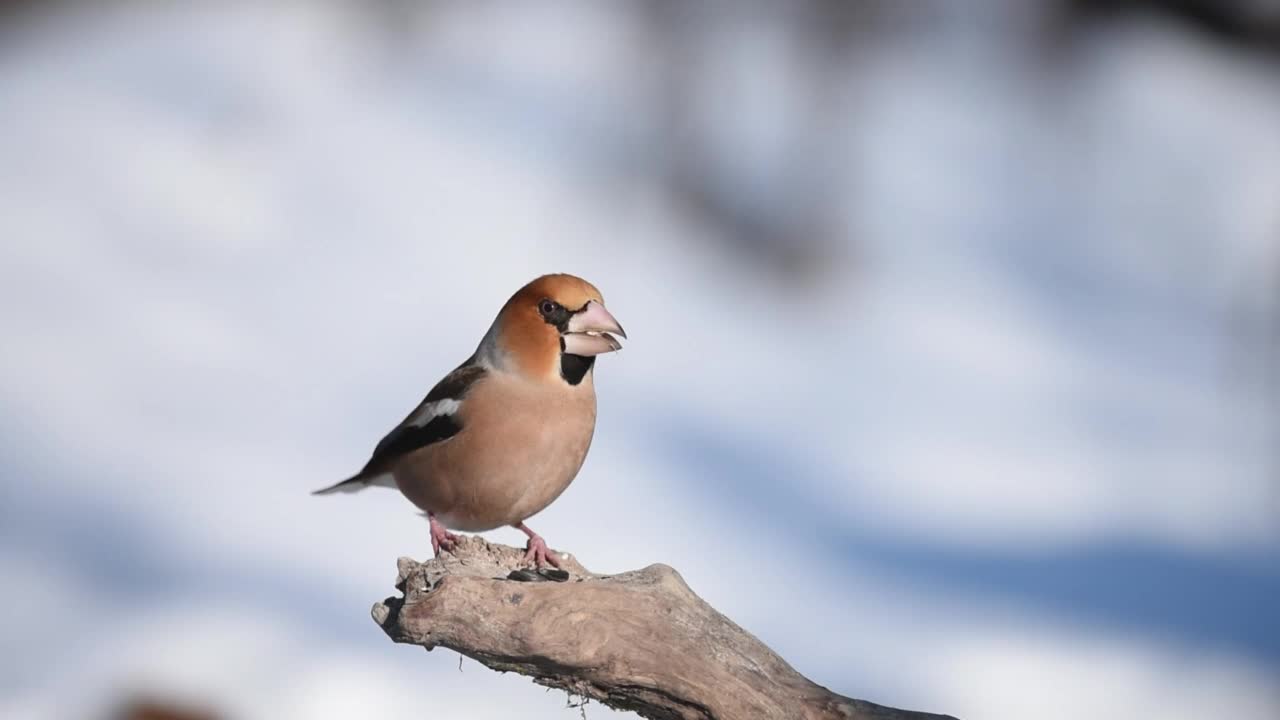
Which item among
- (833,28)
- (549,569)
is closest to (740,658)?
(549,569)

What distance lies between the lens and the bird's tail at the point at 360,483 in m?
3.03

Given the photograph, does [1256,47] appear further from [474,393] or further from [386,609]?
[386,609]

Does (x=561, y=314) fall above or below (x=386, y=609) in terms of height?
above

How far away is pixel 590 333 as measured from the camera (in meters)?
2.69

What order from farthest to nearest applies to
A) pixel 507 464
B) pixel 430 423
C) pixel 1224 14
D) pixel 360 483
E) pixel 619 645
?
1. pixel 360 483
2. pixel 430 423
3. pixel 507 464
4. pixel 619 645
5. pixel 1224 14

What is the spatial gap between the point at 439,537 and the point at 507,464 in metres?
0.32

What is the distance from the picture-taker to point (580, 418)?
2.70 metres

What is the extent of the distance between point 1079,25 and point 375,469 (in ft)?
6.66

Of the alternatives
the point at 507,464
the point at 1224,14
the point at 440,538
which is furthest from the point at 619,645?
the point at 1224,14

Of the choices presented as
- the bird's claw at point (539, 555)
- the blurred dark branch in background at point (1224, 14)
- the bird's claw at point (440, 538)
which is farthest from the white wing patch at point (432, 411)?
the blurred dark branch in background at point (1224, 14)

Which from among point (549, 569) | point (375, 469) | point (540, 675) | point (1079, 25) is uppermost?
point (1079, 25)

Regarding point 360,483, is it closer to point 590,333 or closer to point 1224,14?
point 590,333

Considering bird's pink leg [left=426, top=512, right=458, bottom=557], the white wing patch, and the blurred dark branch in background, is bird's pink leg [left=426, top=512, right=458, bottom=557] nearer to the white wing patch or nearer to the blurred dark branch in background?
the white wing patch

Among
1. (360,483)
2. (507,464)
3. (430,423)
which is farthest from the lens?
(360,483)
